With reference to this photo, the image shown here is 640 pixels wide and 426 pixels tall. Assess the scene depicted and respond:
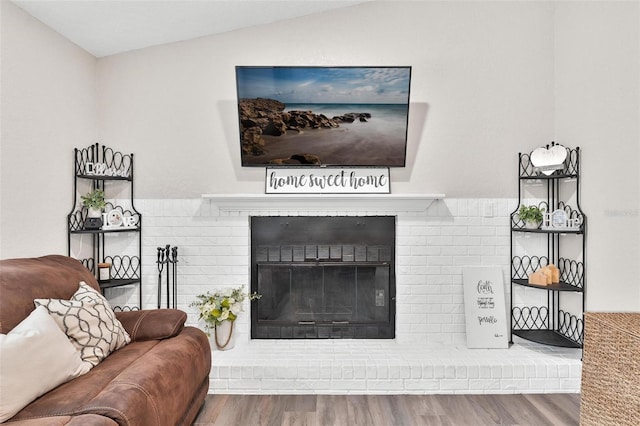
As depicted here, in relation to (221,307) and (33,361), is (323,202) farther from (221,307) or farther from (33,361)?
(33,361)

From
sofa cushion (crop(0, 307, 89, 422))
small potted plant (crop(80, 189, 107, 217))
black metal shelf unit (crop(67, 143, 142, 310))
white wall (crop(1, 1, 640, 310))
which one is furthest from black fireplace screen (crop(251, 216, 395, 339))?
sofa cushion (crop(0, 307, 89, 422))

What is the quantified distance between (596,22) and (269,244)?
2935 mm

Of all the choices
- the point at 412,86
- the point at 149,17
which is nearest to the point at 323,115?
the point at 412,86

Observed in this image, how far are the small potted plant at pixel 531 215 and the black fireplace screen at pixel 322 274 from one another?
3.32 ft

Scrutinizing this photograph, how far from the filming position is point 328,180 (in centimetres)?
360

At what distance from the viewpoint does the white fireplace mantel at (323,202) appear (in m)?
3.43

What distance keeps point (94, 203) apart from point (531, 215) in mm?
3368

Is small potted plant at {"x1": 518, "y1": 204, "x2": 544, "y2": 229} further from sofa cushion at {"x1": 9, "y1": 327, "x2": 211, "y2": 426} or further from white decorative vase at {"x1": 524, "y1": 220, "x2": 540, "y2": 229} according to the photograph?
sofa cushion at {"x1": 9, "y1": 327, "x2": 211, "y2": 426}

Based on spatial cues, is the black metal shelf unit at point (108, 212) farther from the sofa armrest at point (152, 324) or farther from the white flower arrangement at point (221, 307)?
the sofa armrest at point (152, 324)

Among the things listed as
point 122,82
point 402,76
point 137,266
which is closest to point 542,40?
point 402,76

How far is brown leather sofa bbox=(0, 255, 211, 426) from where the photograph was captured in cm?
171

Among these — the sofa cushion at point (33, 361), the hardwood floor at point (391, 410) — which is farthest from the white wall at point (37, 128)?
the hardwood floor at point (391, 410)

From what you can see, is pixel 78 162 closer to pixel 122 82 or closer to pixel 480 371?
pixel 122 82

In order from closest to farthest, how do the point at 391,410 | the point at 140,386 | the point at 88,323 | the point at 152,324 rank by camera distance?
the point at 140,386 < the point at 88,323 < the point at 152,324 < the point at 391,410
